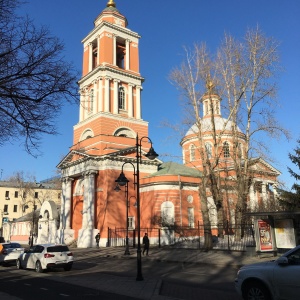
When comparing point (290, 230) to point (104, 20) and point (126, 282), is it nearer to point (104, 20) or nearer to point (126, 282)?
point (126, 282)

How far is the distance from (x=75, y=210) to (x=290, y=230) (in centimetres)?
2863

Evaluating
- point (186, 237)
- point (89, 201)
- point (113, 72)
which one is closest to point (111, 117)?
point (113, 72)

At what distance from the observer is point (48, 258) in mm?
16609

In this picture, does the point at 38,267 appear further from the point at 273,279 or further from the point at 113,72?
the point at 113,72

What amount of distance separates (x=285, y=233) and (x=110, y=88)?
2935cm

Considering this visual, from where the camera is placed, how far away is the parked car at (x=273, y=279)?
22.5 feet

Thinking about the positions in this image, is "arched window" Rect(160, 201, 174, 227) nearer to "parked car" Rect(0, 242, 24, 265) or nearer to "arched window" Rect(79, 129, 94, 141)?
"arched window" Rect(79, 129, 94, 141)

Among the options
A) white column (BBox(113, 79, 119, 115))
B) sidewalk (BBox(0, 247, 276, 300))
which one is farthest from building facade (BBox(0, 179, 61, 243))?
sidewalk (BBox(0, 247, 276, 300))

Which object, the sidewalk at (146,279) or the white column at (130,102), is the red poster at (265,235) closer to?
the sidewalk at (146,279)

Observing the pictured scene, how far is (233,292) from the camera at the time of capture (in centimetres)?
1014

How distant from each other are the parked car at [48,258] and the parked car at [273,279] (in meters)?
11.4

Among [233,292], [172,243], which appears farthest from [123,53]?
[233,292]

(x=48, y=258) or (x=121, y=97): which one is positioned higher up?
(x=121, y=97)

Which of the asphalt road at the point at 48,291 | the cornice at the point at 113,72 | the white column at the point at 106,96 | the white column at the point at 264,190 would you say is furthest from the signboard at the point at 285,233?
the cornice at the point at 113,72
